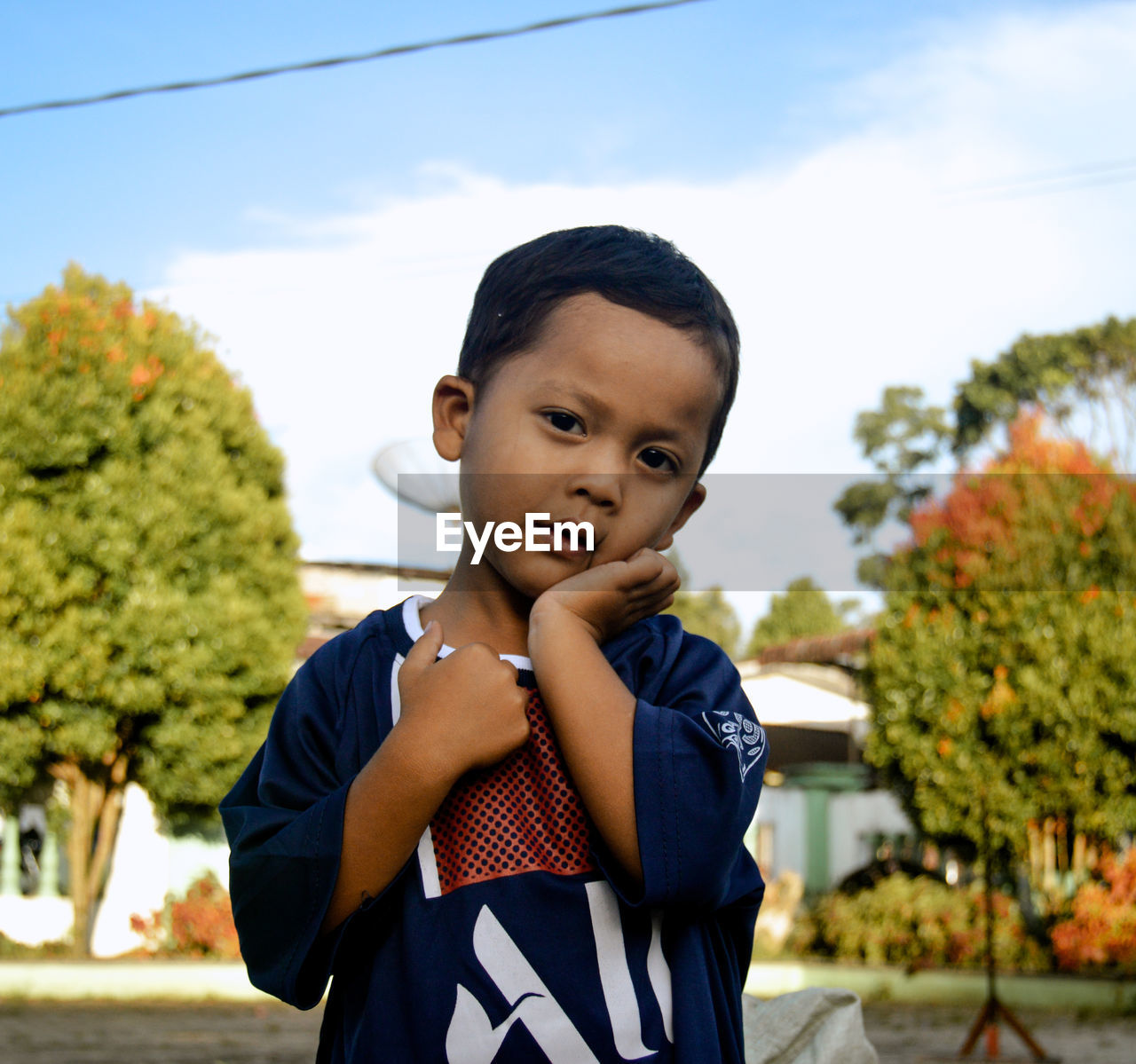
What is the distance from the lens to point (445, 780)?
126 cm

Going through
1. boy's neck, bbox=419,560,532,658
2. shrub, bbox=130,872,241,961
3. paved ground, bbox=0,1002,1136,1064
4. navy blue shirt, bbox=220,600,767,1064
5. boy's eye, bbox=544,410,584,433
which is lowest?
paved ground, bbox=0,1002,1136,1064

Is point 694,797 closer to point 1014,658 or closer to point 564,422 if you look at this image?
point 564,422

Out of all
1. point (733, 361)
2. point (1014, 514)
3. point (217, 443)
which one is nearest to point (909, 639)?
point (1014, 514)

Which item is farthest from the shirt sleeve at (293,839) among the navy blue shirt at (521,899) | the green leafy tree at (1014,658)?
the green leafy tree at (1014,658)

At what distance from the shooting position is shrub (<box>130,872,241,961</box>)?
1084 centimetres

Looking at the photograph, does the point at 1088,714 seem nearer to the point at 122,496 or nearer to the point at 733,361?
the point at 122,496

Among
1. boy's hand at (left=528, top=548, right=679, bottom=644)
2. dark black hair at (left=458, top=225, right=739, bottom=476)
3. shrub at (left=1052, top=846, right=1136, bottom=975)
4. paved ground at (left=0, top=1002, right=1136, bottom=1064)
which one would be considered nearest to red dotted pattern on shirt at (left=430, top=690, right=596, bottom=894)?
boy's hand at (left=528, top=548, right=679, bottom=644)

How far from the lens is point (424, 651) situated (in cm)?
138

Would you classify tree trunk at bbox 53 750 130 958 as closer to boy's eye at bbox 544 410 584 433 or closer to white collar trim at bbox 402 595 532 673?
white collar trim at bbox 402 595 532 673

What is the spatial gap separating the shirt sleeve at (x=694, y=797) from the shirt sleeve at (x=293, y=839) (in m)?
0.31

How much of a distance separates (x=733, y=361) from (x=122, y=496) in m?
9.34

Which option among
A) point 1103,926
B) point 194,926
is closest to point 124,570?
point 194,926

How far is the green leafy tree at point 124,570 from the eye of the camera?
9922 millimetres

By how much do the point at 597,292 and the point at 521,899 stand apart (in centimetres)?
64
